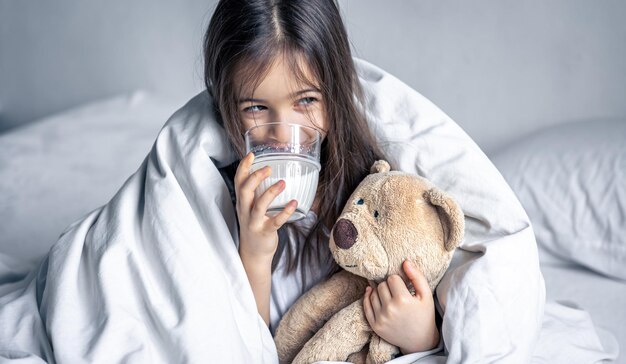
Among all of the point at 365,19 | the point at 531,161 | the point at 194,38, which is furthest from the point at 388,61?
the point at 194,38

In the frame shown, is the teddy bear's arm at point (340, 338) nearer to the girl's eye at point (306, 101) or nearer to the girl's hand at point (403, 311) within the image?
the girl's hand at point (403, 311)

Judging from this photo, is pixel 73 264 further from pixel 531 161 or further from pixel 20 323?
pixel 531 161

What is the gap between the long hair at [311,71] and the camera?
1.19 metres

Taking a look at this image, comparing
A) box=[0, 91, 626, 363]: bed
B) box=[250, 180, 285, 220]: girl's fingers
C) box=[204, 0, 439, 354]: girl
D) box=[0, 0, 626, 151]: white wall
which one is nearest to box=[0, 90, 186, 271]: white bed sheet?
box=[0, 91, 626, 363]: bed

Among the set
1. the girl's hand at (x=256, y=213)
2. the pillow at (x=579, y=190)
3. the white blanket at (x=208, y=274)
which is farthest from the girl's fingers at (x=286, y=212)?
the pillow at (x=579, y=190)

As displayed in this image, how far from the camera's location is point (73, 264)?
120 centimetres

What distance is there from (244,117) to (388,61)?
1072 mm

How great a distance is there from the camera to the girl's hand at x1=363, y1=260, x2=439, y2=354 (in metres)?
1.03

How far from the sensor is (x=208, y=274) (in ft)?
3.69

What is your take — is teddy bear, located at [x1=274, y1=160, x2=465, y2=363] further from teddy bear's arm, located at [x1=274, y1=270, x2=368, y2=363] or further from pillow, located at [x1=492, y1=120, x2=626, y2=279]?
pillow, located at [x1=492, y1=120, x2=626, y2=279]

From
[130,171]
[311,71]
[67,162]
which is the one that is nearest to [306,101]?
[311,71]

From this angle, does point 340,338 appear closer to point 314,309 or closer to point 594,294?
point 314,309

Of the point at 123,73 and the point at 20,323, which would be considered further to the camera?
the point at 123,73

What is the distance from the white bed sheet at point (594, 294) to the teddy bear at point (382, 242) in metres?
0.47
